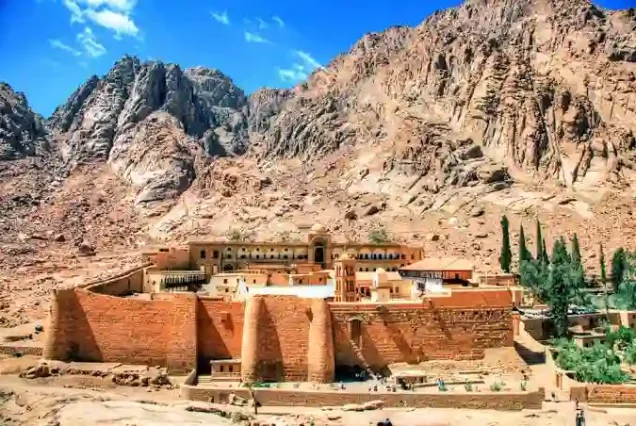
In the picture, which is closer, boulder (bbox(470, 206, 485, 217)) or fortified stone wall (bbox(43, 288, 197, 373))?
fortified stone wall (bbox(43, 288, 197, 373))

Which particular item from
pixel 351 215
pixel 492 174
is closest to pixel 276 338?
Result: pixel 351 215

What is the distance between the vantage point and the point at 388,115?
11806cm

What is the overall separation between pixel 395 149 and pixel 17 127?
220 ft

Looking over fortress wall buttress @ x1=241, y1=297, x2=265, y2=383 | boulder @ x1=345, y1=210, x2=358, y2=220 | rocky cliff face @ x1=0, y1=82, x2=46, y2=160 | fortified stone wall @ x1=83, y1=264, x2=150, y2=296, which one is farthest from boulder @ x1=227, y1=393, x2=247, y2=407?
rocky cliff face @ x1=0, y1=82, x2=46, y2=160

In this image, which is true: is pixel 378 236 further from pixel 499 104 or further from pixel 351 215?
pixel 499 104

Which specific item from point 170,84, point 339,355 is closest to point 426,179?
point 170,84

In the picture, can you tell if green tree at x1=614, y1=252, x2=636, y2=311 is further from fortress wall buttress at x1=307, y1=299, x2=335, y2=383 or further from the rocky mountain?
fortress wall buttress at x1=307, y1=299, x2=335, y2=383

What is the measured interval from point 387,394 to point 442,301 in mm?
6690

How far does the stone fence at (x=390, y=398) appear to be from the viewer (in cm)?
2917

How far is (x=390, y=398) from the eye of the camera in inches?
1151

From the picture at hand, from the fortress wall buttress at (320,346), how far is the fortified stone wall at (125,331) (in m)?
5.49

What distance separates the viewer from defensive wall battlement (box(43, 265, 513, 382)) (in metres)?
32.0

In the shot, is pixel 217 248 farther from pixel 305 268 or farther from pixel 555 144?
pixel 555 144

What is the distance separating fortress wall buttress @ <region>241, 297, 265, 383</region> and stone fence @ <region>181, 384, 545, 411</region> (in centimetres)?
215
